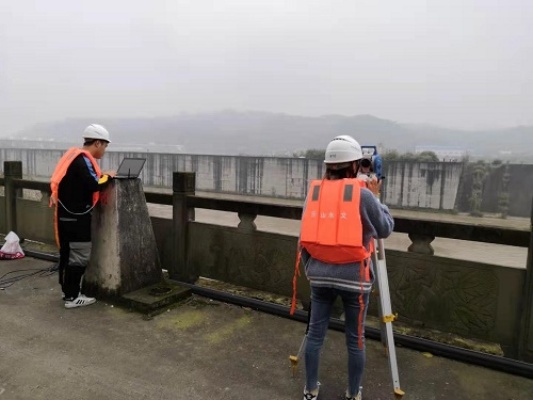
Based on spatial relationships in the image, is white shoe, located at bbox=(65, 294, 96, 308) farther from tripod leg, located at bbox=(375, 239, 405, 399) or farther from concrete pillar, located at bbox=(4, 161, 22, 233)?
concrete pillar, located at bbox=(4, 161, 22, 233)

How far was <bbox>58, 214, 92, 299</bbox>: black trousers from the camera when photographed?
4578 millimetres

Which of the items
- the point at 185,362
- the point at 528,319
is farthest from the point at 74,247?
the point at 528,319

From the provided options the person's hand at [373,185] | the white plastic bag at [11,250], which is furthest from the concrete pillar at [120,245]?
the person's hand at [373,185]

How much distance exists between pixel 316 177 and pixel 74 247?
1303 inches

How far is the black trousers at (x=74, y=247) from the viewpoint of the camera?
4578 mm

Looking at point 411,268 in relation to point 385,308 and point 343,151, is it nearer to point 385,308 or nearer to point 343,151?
point 385,308

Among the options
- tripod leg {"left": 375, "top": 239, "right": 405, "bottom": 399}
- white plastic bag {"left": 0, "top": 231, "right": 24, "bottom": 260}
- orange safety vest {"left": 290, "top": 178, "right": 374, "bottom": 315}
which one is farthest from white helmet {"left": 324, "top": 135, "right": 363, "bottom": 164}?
white plastic bag {"left": 0, "top": 231, "right": 24, "bottom": 260}

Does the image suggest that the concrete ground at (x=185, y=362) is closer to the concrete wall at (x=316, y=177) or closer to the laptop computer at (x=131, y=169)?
the laptop computer at (x=131, y=169)

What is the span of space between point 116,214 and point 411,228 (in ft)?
10.2

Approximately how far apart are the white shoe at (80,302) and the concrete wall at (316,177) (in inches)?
1173

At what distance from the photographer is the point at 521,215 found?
3716 cm

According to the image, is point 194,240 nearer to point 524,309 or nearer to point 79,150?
point 79,150

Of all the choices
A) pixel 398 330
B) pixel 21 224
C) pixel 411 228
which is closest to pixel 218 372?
pixel 398 330

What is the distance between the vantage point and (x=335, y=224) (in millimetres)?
2508
